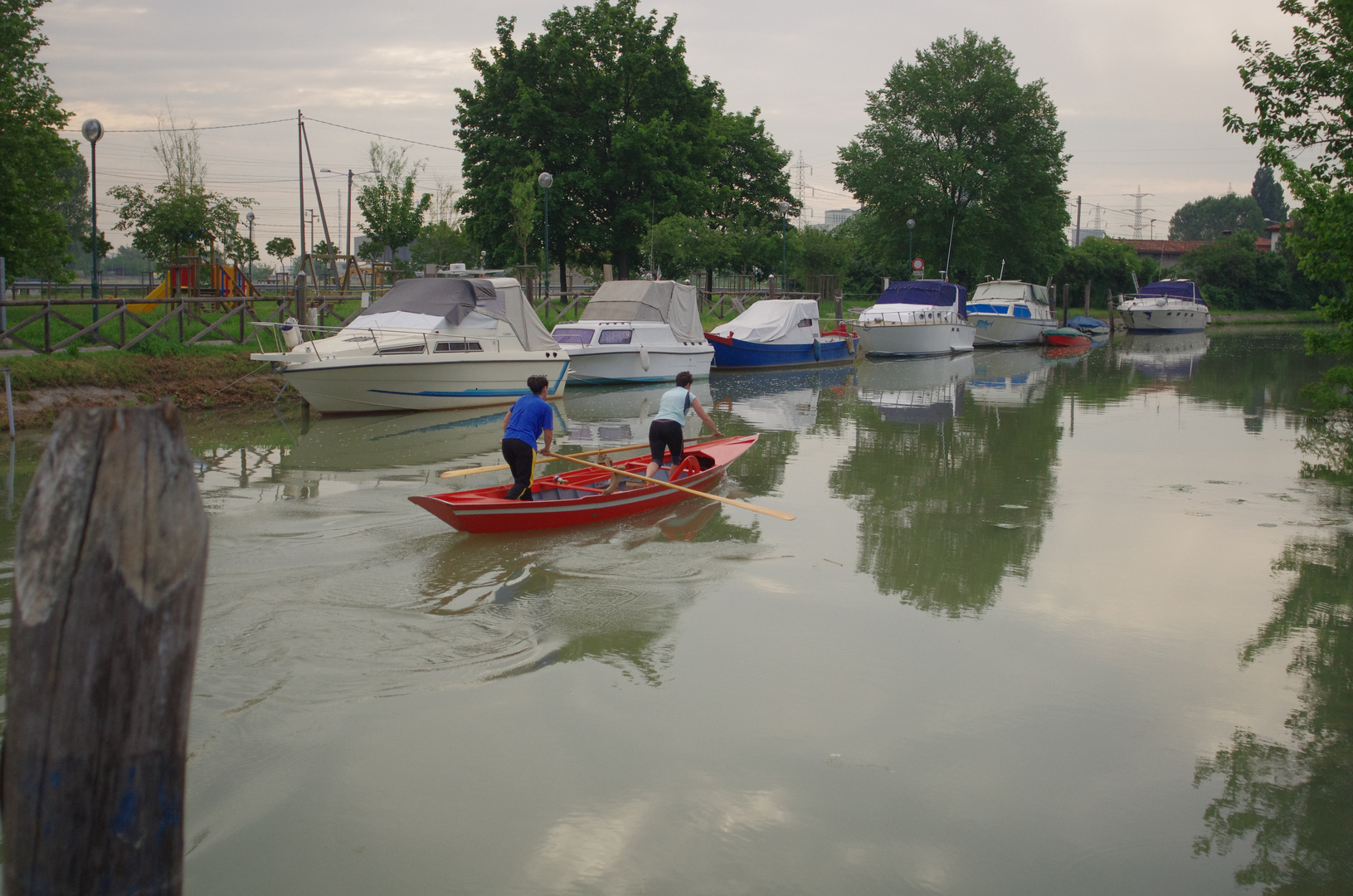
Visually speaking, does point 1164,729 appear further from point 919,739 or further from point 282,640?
point 282,640

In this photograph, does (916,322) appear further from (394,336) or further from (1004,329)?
(394,336)

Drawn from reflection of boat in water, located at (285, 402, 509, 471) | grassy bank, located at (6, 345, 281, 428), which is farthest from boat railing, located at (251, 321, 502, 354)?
grassy bank, located at (6, 345, 281, 428)

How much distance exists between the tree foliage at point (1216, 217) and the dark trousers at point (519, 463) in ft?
461

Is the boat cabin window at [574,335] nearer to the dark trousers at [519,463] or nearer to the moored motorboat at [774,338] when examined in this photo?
the moored motorboat at [774,338]

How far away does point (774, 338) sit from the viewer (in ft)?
102

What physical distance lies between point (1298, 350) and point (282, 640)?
145ft

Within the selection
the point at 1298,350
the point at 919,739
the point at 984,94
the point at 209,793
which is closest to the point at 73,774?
the point at 209,793

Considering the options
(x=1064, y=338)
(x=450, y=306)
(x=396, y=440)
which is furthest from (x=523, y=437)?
(x=1064, y=338)

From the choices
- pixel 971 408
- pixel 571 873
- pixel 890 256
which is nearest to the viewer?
pixel 571 873

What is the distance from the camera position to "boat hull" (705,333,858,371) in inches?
1193

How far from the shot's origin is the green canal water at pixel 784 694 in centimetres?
496

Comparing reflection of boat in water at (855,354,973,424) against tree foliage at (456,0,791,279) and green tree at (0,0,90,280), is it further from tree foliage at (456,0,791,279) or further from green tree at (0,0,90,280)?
green tree at (0,0,90,280)

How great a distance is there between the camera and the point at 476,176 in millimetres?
40656

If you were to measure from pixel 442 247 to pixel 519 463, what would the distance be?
35061mm
